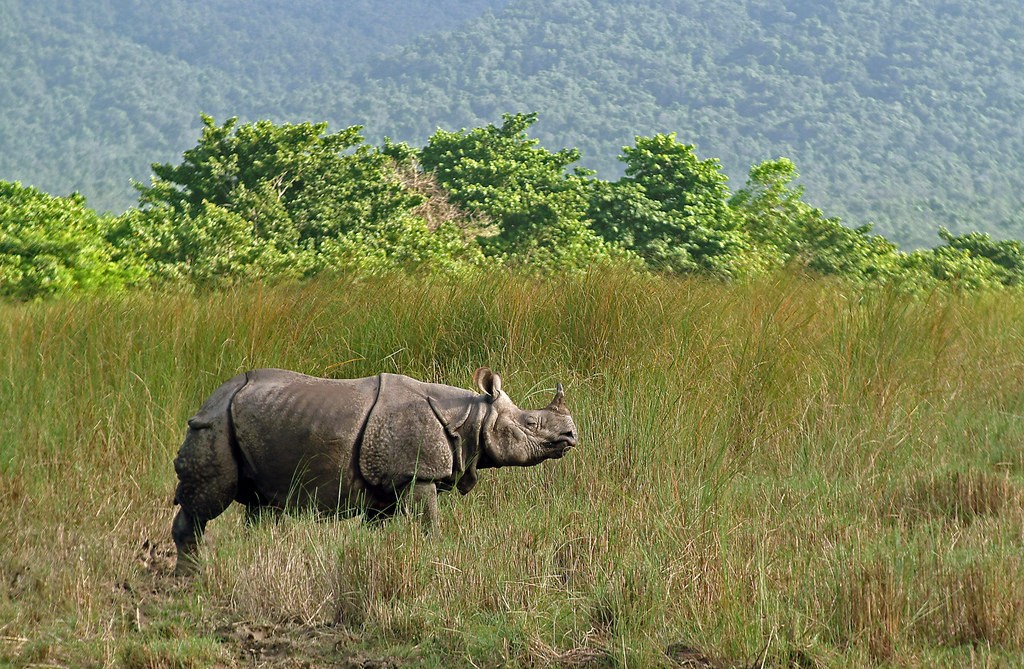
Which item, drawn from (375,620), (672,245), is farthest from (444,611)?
(672,245)

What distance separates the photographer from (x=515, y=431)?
15.5 ft

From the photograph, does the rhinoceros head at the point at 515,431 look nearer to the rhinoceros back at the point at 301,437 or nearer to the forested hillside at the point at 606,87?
the rhinoceros back at the point at 301,437

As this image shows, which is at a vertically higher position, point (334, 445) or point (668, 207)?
point (668, 207)

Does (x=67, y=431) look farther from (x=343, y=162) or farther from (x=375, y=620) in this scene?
(x=343, y=162)

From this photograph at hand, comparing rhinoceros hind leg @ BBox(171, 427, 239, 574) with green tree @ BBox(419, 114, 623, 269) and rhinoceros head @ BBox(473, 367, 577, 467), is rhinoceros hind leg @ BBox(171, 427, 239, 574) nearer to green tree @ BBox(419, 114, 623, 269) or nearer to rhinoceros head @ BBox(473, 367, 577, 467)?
rhinoceros head @ BBox(473, 367, 577, 467)

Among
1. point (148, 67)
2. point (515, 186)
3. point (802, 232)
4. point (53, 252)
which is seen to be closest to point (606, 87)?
point (148, 67)

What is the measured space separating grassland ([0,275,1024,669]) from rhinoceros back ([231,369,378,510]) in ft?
0.48

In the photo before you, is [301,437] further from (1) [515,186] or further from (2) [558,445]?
(1) [515,186]

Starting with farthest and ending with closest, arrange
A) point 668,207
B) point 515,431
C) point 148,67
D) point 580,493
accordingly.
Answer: point 148,67, point 668,207, point 580,493, point 515,431

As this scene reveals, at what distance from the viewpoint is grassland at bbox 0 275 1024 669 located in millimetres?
3902

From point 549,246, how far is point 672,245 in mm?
2660

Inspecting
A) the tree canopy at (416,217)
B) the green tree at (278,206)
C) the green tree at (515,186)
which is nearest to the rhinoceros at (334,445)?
the tree canopy at (416,217)

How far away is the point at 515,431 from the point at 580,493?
922 millimetres

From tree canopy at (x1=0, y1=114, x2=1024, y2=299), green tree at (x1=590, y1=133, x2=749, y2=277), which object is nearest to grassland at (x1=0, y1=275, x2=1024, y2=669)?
tree canopy at (x1=0, y1=114, x2=1024, y2=299)
